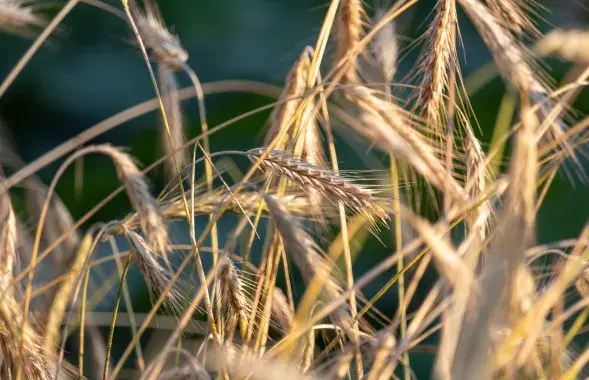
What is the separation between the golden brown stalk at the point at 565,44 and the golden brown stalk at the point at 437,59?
30cm

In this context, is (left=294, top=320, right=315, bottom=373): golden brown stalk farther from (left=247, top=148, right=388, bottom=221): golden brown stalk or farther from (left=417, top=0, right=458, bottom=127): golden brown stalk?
(left=417, top=0, right=458, bottom=127): golden brown stalk

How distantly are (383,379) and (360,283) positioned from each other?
129 mm

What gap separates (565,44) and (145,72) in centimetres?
569

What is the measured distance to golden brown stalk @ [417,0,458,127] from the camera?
99 cm

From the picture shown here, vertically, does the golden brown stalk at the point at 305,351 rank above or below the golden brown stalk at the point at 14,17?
below

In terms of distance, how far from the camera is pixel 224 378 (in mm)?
971

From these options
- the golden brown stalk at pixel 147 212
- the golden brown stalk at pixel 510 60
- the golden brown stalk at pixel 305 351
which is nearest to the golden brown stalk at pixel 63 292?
the golden brown stalk at pixel 147 212

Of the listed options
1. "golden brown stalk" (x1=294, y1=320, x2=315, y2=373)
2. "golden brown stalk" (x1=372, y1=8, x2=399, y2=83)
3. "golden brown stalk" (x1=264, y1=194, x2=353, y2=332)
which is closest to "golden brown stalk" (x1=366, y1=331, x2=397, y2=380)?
"golden brown stalk" (x1=264, y1=194, x2=353, y2=332)

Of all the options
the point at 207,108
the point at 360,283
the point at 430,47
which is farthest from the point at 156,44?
the point at 207,108

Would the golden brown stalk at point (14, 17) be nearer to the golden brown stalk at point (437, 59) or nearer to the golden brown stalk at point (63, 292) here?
the golden brown stalk at point (63, 292)

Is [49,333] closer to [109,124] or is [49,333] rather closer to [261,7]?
[109,124]

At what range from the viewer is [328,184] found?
2.82 feet

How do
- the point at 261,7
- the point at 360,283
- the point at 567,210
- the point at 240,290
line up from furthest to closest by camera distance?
the point at 261,7, the point at 567,210, the point at 240,290, the point at 360,283

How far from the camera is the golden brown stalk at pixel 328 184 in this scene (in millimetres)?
838
